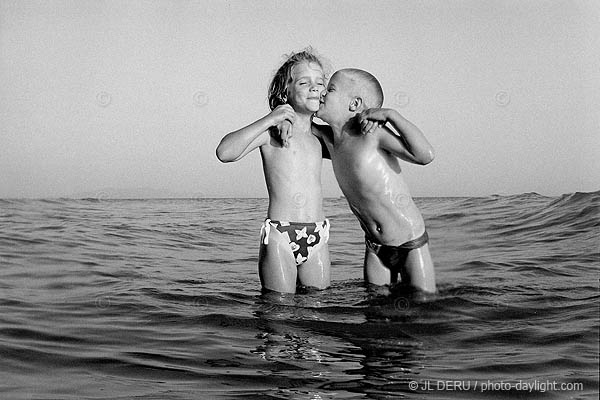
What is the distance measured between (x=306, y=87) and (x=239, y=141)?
0.57m

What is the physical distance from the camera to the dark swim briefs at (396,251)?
4.39 metres

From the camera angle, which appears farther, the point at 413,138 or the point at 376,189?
the point at 376,189

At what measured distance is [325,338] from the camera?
379 cm

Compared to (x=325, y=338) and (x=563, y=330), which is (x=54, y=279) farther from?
(x=563, y=330)

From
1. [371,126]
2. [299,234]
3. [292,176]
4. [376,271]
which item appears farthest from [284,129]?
[376,271]

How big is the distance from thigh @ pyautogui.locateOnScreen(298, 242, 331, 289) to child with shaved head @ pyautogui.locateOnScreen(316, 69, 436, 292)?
1.07ft

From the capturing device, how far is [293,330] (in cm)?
393

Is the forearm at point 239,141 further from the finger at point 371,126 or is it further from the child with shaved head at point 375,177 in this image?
the finger at point 371,126

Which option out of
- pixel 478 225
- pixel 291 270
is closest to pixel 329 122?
pixel 291 270

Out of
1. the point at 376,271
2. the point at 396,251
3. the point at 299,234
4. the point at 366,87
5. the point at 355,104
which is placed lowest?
the point at 376,271

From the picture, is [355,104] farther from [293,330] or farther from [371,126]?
[293,330]

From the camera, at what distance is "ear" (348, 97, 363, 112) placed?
14.4 feet

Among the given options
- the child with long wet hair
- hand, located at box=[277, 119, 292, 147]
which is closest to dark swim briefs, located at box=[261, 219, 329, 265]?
the child with long wet hair

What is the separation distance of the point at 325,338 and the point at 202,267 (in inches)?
134
